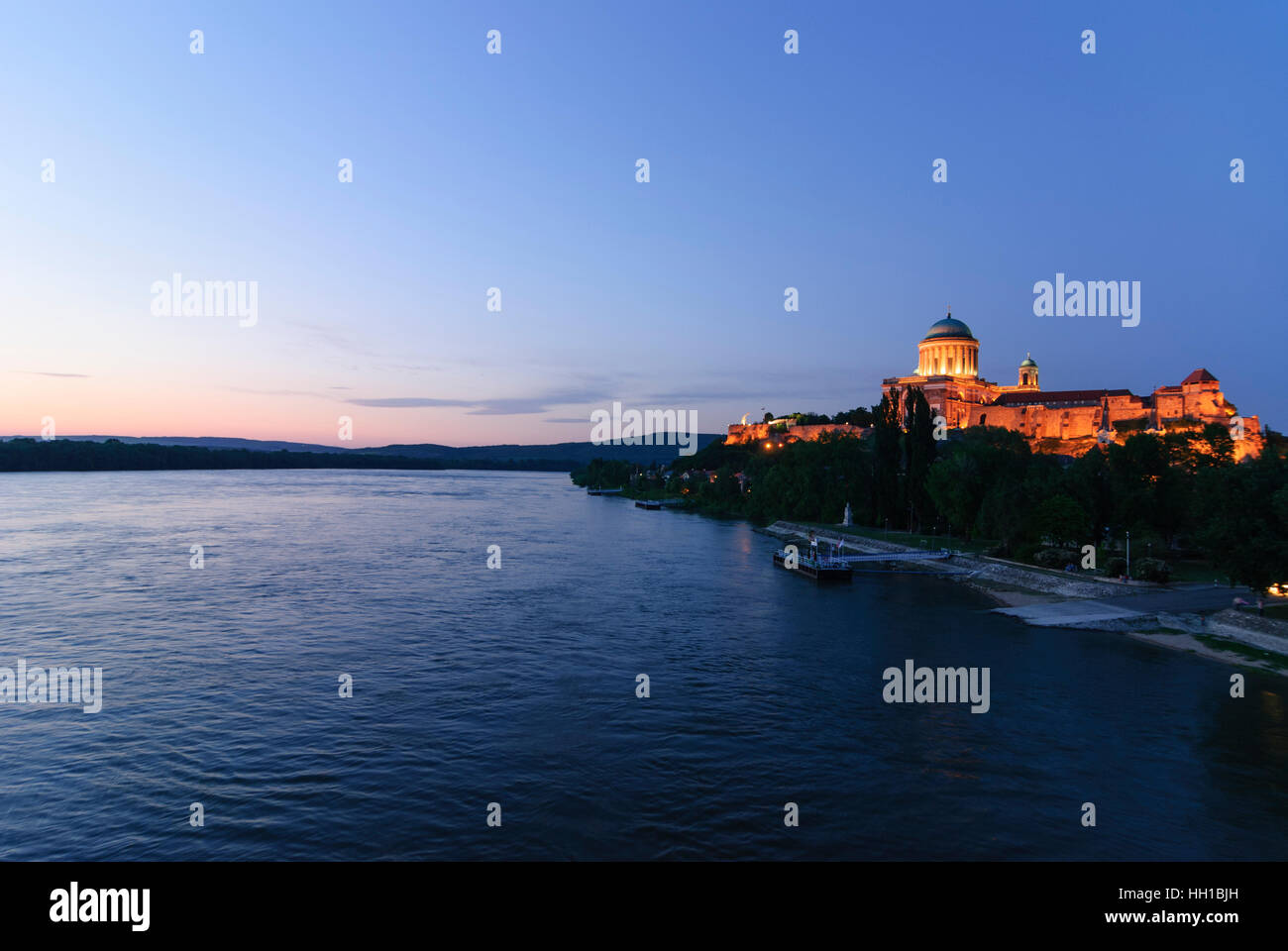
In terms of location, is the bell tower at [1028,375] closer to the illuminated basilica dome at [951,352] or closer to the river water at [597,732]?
the illuminated basilica dome at [951,352]

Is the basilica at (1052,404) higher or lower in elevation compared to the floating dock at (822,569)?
higher

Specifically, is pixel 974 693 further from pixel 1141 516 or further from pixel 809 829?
pixel 1141 516

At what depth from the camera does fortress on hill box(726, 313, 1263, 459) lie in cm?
12394

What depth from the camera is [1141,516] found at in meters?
51.8

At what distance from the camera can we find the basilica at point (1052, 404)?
124 meters

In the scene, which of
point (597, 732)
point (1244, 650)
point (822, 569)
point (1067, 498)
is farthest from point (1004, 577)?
point (597, 732)

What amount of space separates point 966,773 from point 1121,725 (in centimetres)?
790

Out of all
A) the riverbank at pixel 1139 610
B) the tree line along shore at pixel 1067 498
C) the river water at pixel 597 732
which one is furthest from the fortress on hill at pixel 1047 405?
the river water at pixel 597 732

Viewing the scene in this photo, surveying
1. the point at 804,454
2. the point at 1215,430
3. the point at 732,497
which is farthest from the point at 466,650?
the point at 732,497

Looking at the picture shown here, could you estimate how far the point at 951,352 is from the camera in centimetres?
17088

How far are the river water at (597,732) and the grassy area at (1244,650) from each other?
1.99m
